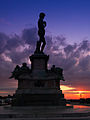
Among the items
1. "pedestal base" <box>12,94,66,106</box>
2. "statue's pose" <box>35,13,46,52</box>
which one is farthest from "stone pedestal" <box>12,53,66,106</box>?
"statue's pose" <box>35,13,46,52</box>

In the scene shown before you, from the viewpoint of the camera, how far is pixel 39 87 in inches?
837

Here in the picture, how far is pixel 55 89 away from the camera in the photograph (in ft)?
69.6

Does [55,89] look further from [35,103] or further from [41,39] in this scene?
[41,39]

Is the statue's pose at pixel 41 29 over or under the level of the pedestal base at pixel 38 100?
over

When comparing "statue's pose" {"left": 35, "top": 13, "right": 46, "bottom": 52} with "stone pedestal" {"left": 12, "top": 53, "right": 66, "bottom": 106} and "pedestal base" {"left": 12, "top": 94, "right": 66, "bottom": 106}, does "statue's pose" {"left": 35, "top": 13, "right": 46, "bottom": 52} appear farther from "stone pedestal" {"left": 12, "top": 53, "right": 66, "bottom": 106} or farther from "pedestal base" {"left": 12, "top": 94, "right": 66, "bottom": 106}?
"pedestal base" {"left": 12, "top": 94, "right": 66, "bottom": 106}

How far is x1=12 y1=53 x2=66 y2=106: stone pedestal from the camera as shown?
66.7ft

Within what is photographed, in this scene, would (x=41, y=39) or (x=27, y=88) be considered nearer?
(x=27, y=88)

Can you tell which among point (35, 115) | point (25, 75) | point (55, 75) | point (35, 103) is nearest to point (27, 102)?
point (35, 103)

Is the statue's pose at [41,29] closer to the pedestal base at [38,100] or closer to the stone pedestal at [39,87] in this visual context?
the stone pedestal at [39,87]

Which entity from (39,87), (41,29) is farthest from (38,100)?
(41,29)

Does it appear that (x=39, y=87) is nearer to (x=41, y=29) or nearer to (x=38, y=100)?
(x=38, y=100)

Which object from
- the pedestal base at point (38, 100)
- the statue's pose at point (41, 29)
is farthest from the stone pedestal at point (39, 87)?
the statue's pose at point (41, 29)

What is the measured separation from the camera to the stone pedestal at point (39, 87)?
20328 millimetres

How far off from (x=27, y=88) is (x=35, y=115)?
8628mm
